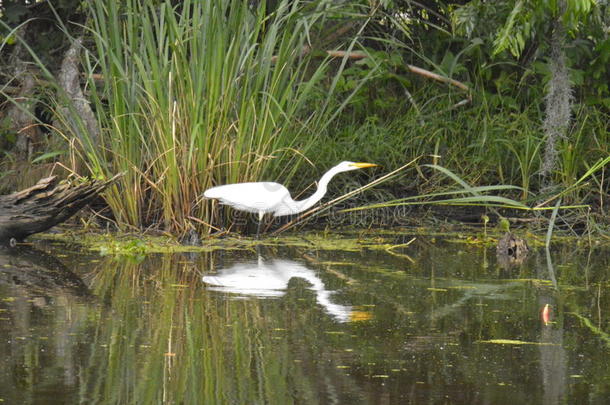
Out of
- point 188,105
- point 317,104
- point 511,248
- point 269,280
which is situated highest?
point 317,104

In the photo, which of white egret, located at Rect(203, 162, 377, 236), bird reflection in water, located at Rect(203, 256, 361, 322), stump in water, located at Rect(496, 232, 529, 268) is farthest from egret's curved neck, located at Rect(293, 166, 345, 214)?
stump in water, located at Rect(496, 232, 529, 268)

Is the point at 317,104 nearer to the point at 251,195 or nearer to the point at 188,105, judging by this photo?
the point at 188,105

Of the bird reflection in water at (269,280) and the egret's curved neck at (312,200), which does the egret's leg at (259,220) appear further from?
the bird reflection in water at (269,280)

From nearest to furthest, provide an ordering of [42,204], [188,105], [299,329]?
[299,329] < [42,204] < [188,105]

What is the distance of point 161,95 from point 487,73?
3.77m

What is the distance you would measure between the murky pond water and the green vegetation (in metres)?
0.83

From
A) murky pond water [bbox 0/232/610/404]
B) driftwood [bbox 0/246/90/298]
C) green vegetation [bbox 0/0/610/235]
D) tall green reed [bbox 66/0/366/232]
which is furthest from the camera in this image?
green vegetation [bbox 0/0/610/235]

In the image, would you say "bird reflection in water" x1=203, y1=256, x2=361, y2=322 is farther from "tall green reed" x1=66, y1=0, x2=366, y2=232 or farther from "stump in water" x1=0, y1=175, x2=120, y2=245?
"stump in water" x1=0, y1=175, x2=120, y2=245

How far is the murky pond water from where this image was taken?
11.6 feet

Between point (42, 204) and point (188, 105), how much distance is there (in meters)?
1.13

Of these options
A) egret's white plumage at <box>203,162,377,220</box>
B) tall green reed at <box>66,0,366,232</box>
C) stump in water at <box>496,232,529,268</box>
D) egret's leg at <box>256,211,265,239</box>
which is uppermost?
tall green reed at <box>66,0,366,232</box>

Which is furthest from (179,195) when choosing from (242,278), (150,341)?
(150,341)

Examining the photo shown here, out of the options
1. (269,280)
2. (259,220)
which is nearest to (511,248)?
(259,220)

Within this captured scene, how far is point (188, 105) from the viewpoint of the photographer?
23.4 feet
